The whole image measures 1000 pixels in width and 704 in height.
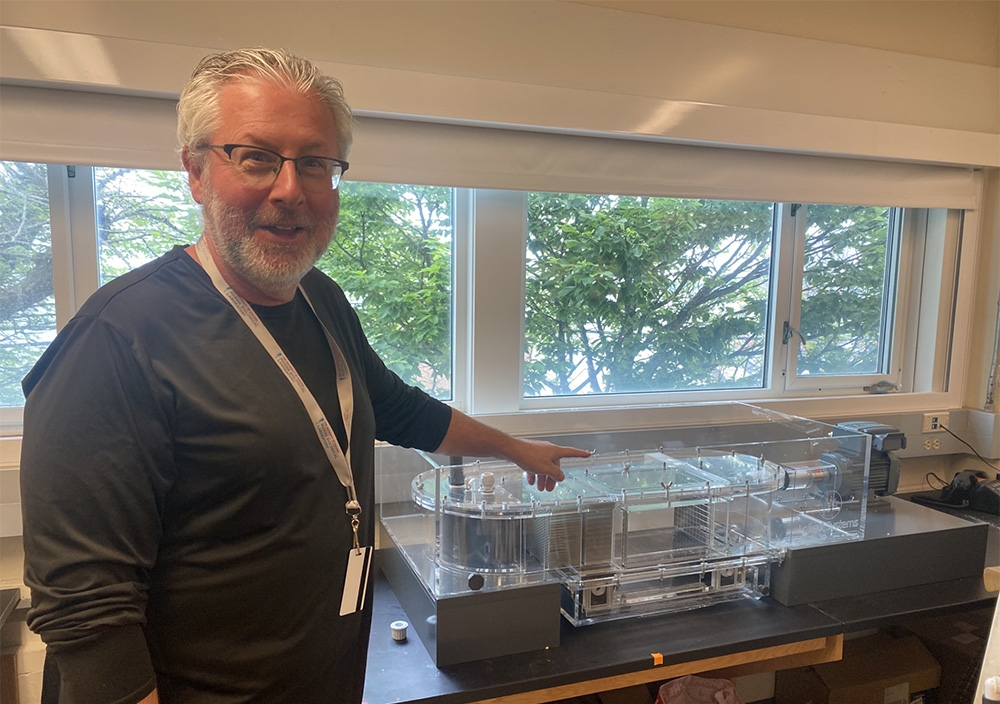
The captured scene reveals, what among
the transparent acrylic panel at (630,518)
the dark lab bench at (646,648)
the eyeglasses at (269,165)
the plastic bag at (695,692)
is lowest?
the plastic bag at (695,692)

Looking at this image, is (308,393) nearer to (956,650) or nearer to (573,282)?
(573,282)

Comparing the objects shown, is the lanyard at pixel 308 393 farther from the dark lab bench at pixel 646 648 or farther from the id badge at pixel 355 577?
the dark lab bench at pixel 646 648

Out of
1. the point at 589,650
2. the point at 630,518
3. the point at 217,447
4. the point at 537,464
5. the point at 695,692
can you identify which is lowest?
the point at 695,692

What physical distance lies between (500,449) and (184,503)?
0.73 m

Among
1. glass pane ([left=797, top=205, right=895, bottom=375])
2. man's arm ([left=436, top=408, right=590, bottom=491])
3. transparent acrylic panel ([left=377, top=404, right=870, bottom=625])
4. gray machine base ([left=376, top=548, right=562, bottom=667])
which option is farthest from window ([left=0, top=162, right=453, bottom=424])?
glass pane ([left=797, top=205, right=895, bottom=375])

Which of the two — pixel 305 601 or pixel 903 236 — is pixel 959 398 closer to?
pixel 903 236

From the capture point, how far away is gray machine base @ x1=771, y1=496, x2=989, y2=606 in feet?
5.21

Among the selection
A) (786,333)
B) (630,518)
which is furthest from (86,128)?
(786,333)

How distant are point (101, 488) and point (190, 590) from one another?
0.21 meters

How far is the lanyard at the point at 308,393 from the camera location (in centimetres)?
99

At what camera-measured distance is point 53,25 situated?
149cm

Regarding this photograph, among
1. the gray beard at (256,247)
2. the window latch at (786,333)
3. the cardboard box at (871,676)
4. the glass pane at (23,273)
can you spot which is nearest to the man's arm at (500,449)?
the gray beard at (256,247)

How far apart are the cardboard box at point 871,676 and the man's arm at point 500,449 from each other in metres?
1.33

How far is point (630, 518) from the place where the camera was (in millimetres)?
1481
